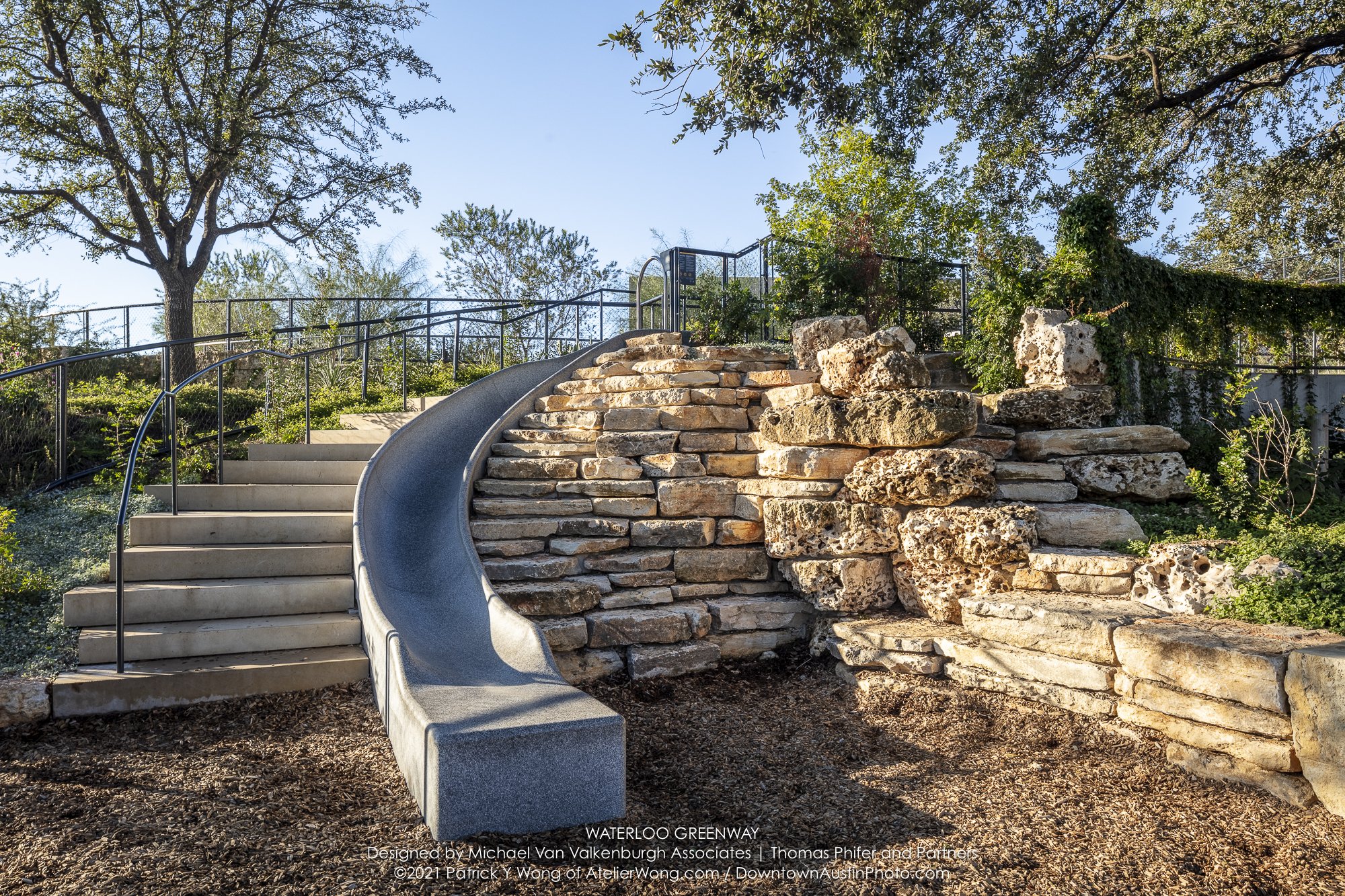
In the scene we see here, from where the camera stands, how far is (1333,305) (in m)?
9.73

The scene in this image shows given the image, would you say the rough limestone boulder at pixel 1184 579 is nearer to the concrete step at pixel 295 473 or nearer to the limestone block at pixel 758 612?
the limestone block at pixel 758 612

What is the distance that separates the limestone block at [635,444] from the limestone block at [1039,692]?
232 centimetres

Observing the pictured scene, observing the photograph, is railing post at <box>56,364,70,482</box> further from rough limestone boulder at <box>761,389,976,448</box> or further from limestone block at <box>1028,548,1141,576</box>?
limestone block at <box>1028,548,1141,576</box>

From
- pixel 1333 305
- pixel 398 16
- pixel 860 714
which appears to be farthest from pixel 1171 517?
pixel 398 16

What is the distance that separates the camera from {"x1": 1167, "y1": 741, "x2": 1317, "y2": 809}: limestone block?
3088 mm

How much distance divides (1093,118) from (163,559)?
31.6 feet

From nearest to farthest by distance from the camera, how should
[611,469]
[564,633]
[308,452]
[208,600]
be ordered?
[208,600]
[564,633]
[611,469]
[308,452]

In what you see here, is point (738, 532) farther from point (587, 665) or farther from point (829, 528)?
point (587, 665)

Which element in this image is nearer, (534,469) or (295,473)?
(534,469)

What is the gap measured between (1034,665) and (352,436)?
537cm

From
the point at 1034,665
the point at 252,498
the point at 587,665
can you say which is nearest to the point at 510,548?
the point at 587,665

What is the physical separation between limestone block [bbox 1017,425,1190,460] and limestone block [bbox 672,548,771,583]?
6.37ft

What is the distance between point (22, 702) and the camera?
3.66 metres

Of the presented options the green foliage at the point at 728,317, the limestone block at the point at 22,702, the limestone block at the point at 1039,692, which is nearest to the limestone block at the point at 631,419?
the green foliage at the point at 728,317
